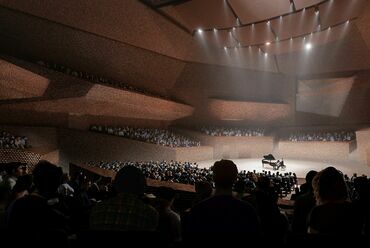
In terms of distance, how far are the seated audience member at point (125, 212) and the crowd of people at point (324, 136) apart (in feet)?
73.8

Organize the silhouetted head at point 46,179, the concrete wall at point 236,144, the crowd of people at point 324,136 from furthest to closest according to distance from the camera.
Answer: the concrete wall at point 236,144, the crowd of people at point 324,136, the silhouetted head at point 46,179

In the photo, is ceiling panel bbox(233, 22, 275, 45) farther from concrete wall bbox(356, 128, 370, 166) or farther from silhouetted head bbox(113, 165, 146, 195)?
silhouetted head bbox(113, 165, 146, 195)

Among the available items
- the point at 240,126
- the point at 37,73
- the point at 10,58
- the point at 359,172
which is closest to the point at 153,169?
the point at 37,73

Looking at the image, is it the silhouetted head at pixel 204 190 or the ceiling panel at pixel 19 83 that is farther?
the ceiling panel at pixel 19 83

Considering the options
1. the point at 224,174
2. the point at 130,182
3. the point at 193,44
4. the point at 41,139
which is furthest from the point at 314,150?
the point at 130,182

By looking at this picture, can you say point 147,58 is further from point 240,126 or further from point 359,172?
point 359,172

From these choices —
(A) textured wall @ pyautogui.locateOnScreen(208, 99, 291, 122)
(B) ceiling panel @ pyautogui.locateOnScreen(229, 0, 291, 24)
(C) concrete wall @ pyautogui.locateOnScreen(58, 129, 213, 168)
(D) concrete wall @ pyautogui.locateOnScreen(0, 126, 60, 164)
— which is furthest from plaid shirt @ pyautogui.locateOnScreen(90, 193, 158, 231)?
(A) textured wall @ pyautogui.locateOnScreen(208, 99, 291, 122)

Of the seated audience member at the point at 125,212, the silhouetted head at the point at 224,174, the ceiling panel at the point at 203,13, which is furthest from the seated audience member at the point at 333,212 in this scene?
the ceiling panel at the point at 203,13

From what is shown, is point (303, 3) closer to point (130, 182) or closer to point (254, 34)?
point (254, 34)

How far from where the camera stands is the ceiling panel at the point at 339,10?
16484 millimetres

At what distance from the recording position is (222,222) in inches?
73.8

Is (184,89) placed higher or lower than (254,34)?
lower

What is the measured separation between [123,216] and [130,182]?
262mm

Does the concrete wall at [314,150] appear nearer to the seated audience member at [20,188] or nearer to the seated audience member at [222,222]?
the seated audience member at [20,188]
